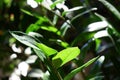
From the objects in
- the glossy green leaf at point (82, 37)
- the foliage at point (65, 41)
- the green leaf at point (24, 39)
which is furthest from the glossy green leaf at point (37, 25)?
the green leaf at point (24, 39)

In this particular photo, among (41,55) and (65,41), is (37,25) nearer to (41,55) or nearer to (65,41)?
(65,41)

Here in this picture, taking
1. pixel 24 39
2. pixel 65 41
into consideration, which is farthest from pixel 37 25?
pixel 24 39

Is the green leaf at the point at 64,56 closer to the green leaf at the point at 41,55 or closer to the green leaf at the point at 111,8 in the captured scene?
the green leaf at the point at 41,55

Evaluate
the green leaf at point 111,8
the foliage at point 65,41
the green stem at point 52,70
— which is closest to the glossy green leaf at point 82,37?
the foliage at point 65,41

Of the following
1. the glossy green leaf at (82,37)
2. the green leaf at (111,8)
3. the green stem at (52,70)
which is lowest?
the green stem at (52,70)

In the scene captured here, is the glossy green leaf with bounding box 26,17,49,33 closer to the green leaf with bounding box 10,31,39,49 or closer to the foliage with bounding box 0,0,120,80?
the foliage with bounding box 0,0,120,80

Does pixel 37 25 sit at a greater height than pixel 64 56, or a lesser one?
greater

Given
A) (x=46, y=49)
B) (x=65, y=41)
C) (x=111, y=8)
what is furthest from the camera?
(x=65, y=41)

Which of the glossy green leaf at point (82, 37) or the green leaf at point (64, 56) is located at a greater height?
the glossy green leaf at point (82, 37)

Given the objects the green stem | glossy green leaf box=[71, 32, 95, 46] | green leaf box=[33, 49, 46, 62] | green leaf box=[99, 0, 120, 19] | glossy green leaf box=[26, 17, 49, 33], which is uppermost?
glossy green leaf box=[26, 17, 49, 33]

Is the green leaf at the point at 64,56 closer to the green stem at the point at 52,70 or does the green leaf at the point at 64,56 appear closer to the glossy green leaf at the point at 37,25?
the green stem at the point at 52,70

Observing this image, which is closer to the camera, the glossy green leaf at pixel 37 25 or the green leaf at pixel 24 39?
the green leaf at pixel 24 39

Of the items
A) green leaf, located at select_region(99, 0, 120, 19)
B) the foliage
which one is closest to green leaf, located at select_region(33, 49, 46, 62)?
the foliage

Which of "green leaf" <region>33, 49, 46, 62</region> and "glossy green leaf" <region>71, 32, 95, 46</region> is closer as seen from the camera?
"green leaf" <region>33, 49, 46, 62</region>
